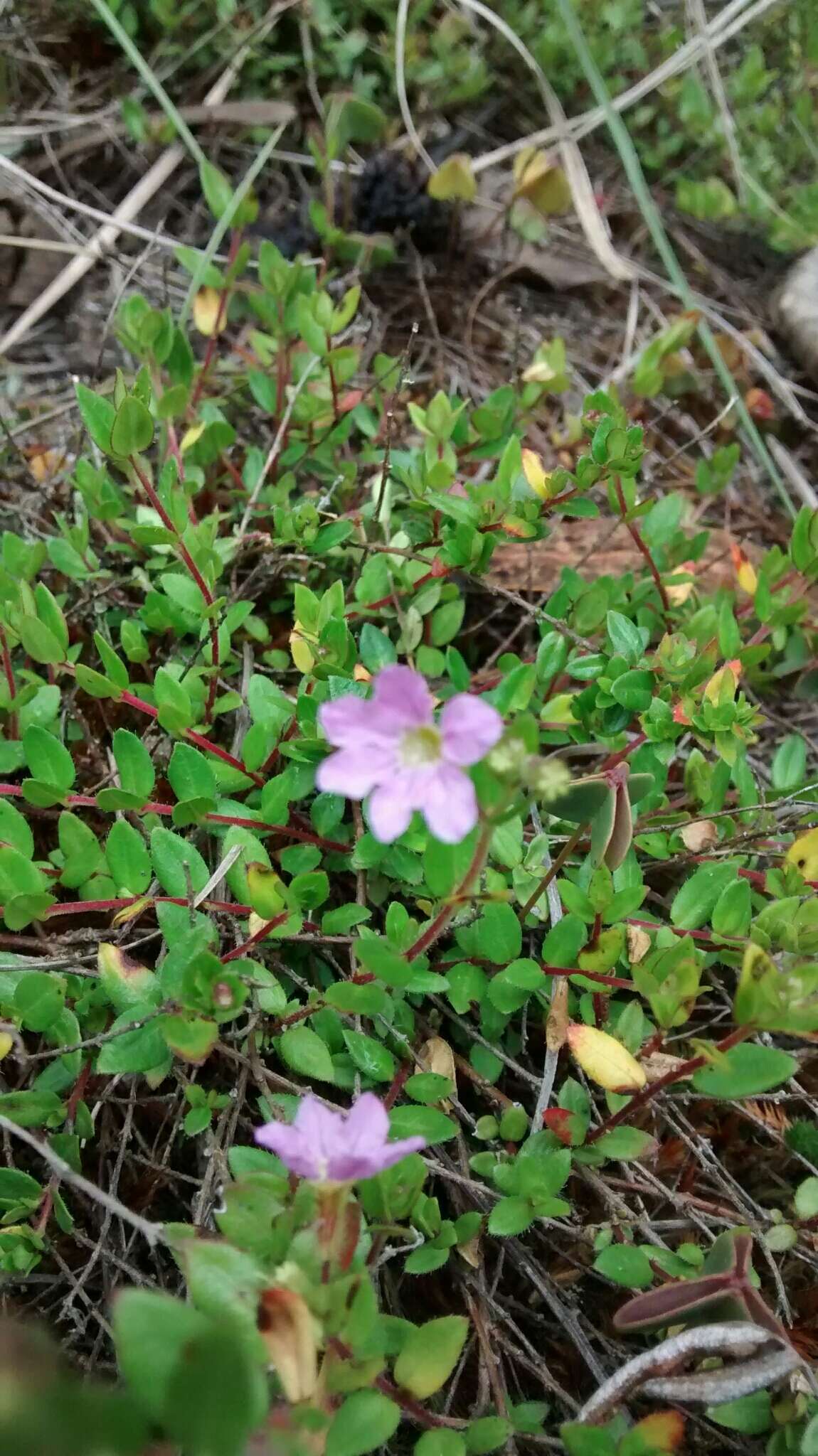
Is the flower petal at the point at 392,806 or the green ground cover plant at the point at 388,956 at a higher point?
the flower petal at the point at 392,806

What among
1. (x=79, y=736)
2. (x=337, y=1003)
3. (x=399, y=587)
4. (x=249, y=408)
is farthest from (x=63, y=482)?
(x=337, y=1003)

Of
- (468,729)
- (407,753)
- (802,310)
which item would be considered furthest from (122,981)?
(802,310)

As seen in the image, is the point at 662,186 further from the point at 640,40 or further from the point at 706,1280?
the point at 706,1280

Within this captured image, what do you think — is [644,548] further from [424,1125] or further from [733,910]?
[424,1125]

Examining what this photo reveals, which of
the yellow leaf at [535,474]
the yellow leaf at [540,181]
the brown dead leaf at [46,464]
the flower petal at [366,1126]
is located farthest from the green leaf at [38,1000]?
the yellow leaf at [540,181]

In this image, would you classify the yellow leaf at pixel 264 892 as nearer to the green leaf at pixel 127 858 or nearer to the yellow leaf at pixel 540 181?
the green leaf at pixel 127 858
